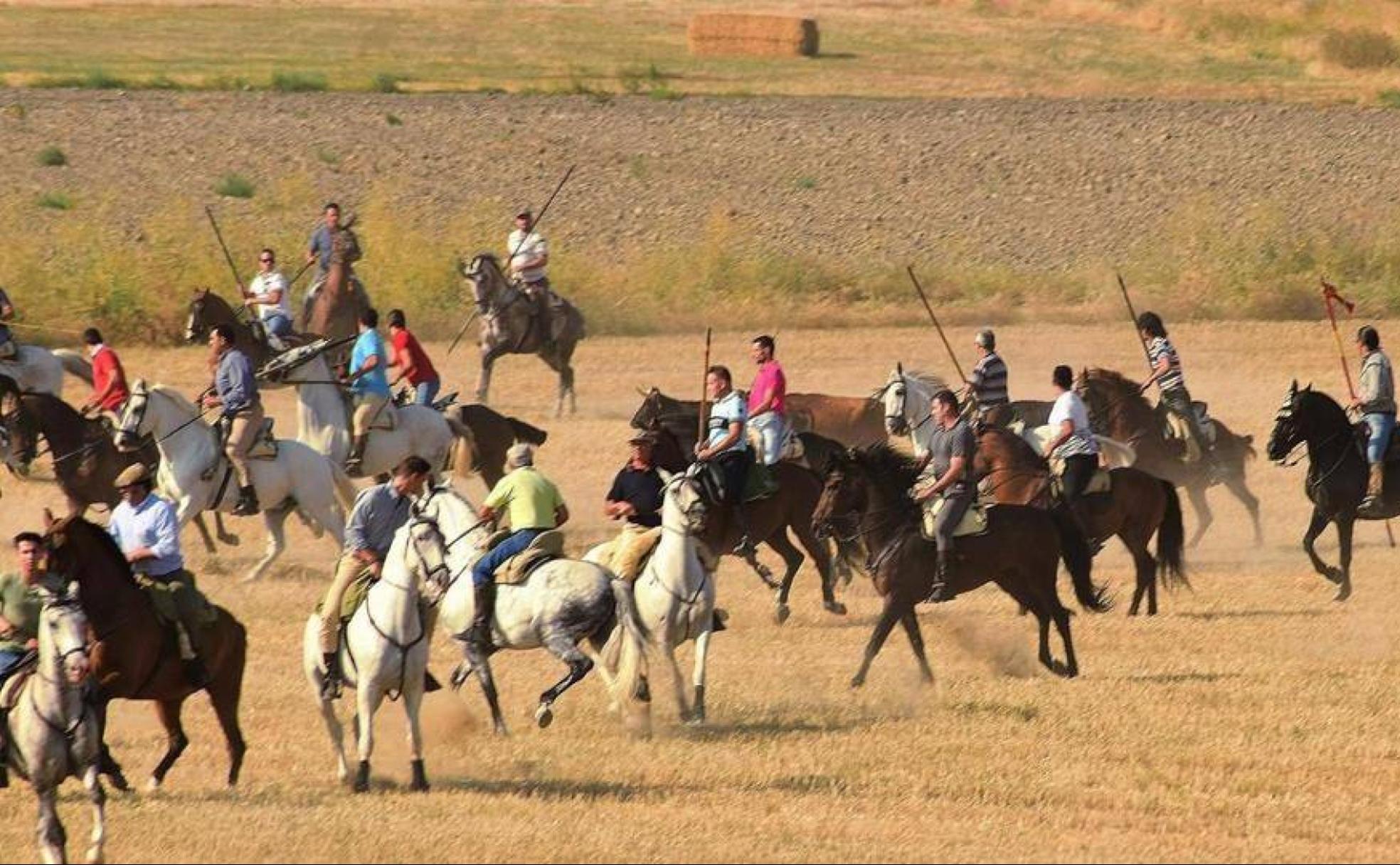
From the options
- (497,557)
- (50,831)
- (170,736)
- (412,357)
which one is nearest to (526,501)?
(497,557)

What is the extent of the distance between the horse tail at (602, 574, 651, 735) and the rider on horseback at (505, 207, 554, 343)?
15743 mm

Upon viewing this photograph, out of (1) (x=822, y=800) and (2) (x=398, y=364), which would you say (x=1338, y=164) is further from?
(1) (x=822, y=800)

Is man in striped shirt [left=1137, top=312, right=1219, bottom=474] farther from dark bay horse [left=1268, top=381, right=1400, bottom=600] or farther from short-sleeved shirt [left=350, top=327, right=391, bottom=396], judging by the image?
short-sleeved shirt [left=350, top=327, right=391, bottom=396]

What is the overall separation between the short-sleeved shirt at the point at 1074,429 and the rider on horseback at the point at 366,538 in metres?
7.37

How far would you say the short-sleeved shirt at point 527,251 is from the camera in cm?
3412

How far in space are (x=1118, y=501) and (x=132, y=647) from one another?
1017cm

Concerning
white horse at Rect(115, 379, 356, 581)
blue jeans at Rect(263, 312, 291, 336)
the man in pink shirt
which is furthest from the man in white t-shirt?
the man in pink shirt

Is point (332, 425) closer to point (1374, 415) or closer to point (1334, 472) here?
point (1334, 472)

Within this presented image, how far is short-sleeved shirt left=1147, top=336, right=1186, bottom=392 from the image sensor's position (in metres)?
27.1

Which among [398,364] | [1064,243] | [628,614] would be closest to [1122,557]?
[398,364]

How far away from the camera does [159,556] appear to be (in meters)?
16.7

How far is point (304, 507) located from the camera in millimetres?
24750

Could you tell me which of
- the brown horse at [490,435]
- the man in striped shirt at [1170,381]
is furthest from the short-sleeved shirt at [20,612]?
the man in striped shirt at [1170,381]

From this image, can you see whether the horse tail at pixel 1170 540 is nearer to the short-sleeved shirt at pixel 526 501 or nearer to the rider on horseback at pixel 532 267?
the short-sleeved shirt at pixel 526 501
